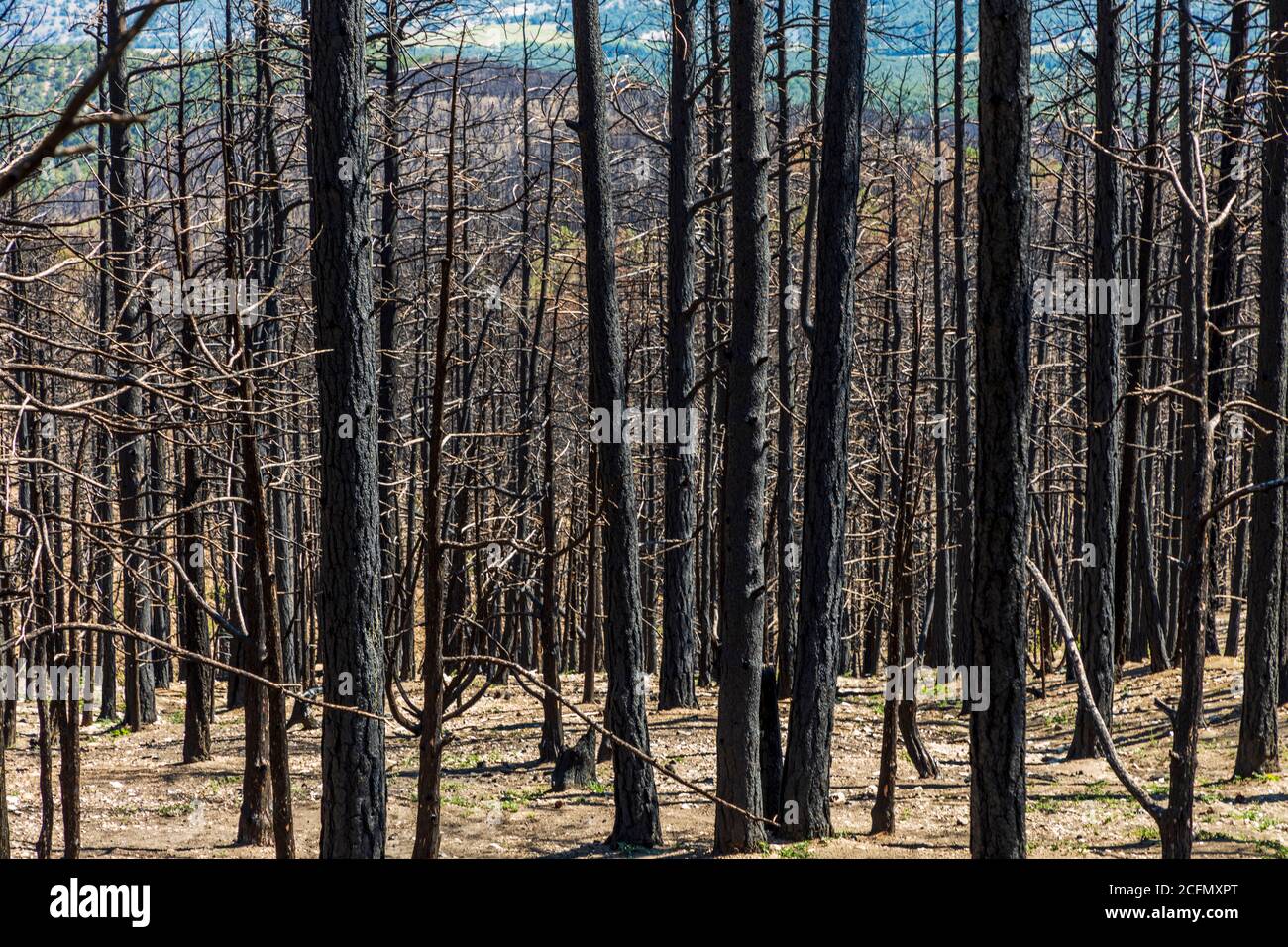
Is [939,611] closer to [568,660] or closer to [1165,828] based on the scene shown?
[568,660]

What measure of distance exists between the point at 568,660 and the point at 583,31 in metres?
22.9

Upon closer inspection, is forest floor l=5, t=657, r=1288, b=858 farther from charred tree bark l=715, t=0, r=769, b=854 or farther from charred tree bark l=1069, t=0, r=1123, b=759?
charred tree bark l=1069, t=0, r=1123, b=759

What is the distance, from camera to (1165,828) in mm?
5734

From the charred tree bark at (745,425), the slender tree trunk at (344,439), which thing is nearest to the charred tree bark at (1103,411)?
the charred tree bark at (745,425)

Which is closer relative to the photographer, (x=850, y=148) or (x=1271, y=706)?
(x=850, y=148)

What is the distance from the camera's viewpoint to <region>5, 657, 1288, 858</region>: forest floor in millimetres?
10203

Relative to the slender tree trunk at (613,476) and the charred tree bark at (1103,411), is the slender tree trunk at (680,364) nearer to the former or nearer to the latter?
the slender tree trunk at (613,476)

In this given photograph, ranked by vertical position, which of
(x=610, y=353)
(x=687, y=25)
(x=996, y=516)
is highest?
(x=687, y=25)

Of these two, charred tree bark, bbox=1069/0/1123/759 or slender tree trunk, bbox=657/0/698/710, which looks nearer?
charred tree bark, bbox=1069/0/1123/759

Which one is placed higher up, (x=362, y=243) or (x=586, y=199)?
(x=586, y=199)

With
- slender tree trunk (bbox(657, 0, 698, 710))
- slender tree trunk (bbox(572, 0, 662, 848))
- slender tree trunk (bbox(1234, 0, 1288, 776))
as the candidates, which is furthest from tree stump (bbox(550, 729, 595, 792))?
slender tree trunk (bbox(1234, 0, 1288, 776))

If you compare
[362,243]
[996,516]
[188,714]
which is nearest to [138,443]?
[188,714]

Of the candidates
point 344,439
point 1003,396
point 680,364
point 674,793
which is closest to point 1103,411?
point 680,364
